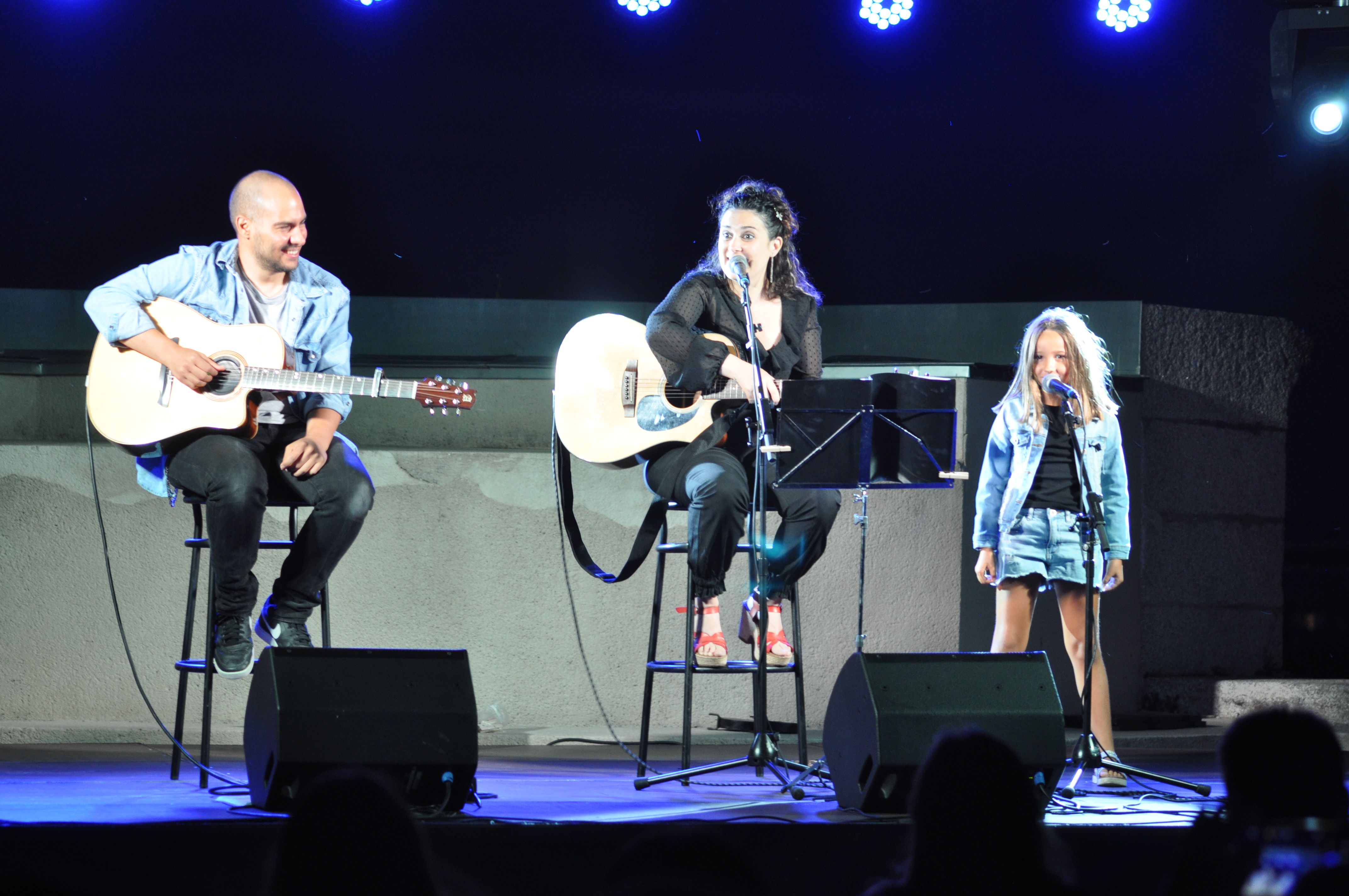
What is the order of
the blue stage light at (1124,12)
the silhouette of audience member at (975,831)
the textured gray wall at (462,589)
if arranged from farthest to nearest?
the blue stage light at (1124,12) → the textured gray wall at (462,589) → the silhouette of audience member at (975,831)

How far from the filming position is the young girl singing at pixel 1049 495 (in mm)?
4938

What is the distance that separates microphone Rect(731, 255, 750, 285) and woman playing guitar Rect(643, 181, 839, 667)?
5 centimetres

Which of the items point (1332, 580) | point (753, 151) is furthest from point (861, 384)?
point (1332, 580)

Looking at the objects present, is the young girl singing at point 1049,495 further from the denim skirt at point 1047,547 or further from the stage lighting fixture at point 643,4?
the stage lighting fixture at point 643,4

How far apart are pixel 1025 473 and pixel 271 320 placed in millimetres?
2568

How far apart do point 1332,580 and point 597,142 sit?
179 inches

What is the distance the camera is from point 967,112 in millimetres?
7809

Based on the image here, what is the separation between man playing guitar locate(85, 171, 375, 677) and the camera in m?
4.32

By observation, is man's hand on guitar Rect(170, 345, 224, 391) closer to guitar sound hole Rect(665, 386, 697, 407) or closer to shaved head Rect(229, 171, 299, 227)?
shaved head Rect(229, 171, 299, 227)

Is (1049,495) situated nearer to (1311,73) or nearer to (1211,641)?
(1311,73)

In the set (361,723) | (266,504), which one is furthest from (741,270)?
(361,723)

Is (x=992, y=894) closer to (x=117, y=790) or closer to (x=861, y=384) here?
→ (x=861, y=384)

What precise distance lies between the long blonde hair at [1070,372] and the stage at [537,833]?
4.64ft

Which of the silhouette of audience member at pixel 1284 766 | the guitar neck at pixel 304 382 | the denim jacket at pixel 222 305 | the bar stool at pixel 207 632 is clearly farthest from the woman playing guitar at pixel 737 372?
the silhouette of audience member at pixel 1284 766
